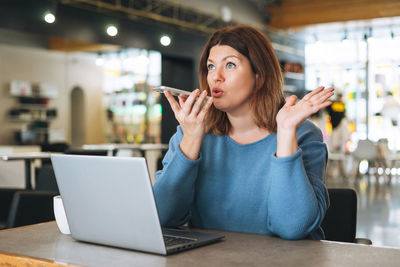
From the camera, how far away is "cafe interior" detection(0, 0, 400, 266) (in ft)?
23.6

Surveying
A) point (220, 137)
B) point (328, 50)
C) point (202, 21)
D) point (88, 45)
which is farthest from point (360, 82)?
point (220, 137)

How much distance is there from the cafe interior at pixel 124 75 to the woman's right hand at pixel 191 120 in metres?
3.88

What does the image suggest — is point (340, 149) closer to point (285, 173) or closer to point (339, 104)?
point (339, 104)

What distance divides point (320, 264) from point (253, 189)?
594mm

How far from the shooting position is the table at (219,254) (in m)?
1.05

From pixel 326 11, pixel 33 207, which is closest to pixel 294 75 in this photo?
pixel 326 11

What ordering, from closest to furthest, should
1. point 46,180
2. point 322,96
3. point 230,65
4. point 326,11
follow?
point 322,96
point 230,65
point 46,180
point 326,11

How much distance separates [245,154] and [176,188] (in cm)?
26

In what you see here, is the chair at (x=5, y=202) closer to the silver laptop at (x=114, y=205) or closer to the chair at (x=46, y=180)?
the chair at (x=46, y=180)

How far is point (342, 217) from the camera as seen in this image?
1.83 m

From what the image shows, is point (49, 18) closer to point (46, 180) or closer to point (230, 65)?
point (46, 180)

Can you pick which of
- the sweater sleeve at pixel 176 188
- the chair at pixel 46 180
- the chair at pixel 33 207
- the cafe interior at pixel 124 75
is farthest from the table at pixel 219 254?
the cafe interior at pixel 124 75

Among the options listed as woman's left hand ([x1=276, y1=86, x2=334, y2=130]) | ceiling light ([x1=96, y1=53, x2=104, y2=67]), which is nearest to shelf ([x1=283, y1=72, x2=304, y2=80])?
ceiling light ([x1=96, y1=53, x2=104, y2=67])

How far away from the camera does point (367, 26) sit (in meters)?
13.4
